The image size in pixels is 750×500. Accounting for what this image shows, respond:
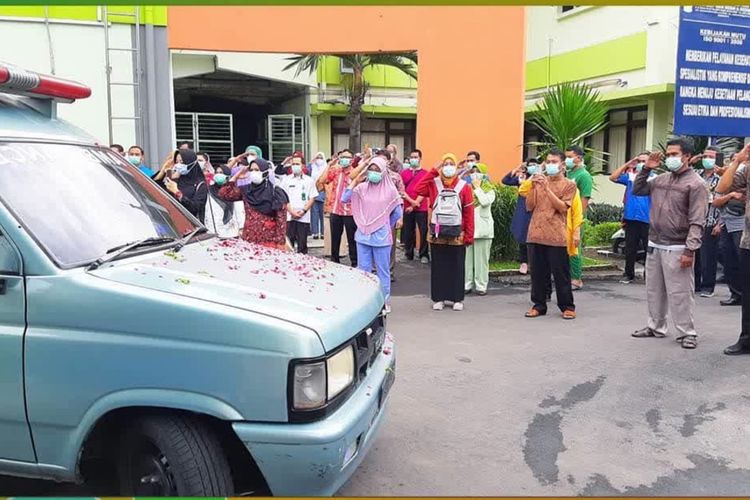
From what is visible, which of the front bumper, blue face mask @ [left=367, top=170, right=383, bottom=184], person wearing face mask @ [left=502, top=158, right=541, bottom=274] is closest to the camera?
the front bumper

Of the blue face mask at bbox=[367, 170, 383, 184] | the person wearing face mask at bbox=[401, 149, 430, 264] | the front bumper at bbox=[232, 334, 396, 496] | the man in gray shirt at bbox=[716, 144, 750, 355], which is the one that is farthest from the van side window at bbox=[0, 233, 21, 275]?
the person wearing face mask at bbox=[401, 149, 430, 264]

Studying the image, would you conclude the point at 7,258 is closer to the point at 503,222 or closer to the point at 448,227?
the point at 448,227

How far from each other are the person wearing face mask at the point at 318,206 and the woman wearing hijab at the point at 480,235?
192 inches

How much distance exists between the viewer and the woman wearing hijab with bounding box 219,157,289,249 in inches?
313

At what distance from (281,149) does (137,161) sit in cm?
1214

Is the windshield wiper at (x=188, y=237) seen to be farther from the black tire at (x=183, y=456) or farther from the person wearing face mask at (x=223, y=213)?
the person wearing face mask at (x=223, y=213)

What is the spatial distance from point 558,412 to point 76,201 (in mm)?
3587

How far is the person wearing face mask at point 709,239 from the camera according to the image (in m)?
8.90

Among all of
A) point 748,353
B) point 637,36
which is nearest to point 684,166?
point 748,353

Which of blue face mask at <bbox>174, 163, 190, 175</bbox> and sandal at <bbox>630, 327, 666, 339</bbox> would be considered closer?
sandal at <bbox>630, 327, 666, 339</bbox>

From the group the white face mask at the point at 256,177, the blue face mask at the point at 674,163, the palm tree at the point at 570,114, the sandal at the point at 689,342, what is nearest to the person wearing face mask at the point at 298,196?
the white face mask at the point at 256,177

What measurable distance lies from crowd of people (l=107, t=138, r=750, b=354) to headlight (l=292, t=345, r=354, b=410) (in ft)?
11.6

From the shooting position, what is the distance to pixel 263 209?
7.94 m

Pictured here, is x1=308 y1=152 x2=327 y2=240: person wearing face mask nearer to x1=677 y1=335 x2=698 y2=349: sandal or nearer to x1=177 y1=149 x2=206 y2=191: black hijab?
x1=177 y1=149 x2=206 y2=191: black hijab
